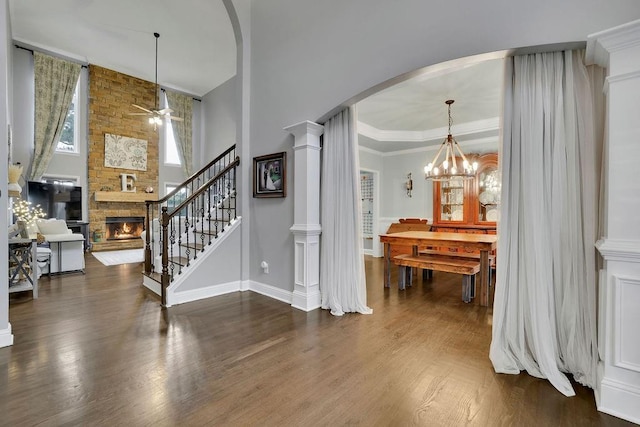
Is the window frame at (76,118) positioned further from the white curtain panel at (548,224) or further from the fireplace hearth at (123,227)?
the white curtain panel at (548,224)

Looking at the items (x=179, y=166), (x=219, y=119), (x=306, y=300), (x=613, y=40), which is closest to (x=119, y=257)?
(x=179, y=166)

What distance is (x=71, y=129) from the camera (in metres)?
7.44

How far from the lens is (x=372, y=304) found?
3670 millimetres

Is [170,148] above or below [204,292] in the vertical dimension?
above

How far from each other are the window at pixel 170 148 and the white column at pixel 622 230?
31.6 feet

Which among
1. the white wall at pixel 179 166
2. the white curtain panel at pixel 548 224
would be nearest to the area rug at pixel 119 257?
the white wall at pixel 179 166

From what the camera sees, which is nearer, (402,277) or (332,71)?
(332,71)

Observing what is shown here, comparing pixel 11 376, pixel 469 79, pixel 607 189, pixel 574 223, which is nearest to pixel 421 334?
pixel 574 223

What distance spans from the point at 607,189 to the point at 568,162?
1.17 ft

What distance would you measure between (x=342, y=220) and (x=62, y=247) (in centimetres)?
484

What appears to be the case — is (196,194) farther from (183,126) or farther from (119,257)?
(183,126)

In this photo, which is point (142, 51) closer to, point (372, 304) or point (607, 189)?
point (372, 304)

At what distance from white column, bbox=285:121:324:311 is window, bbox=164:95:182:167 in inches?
277

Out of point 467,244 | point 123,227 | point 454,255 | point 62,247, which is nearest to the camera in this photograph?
point 467,244
